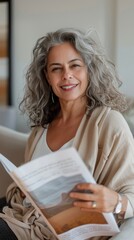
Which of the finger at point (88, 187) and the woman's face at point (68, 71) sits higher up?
the woman's face at point (68, 71)

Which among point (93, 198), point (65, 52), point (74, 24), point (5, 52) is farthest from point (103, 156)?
point (5, 52)

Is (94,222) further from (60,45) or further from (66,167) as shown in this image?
(60,45)

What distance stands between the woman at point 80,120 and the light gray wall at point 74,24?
0.84 metres

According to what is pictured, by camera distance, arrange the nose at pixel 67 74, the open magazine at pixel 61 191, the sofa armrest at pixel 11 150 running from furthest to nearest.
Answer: the sofa armrest at pixel 11 150, the nose at pixel 67 74, the open magazine at pixel 61 191

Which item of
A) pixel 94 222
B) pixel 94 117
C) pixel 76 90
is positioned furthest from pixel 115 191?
pixel 76 90

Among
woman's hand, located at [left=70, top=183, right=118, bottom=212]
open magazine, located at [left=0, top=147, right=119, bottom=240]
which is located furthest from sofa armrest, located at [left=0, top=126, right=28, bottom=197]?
woman's hand, located at [left=70, top=183, right=118, bottom=212]

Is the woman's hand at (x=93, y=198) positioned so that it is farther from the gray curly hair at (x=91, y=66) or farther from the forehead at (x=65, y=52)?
the forehead at (x=65, y=52)

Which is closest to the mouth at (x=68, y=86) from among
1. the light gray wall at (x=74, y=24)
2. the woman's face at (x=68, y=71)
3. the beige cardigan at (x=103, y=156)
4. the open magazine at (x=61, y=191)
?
the woman's face at (x=68, y=71)

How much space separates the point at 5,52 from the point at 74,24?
0.62m

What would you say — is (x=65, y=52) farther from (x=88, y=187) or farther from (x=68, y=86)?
(x=88, y=187)

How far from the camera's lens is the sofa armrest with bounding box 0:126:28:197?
1.82 metres

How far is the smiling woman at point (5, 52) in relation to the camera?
8.81 ft

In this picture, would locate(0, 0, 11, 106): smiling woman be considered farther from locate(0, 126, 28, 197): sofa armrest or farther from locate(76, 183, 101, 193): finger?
locate(76, 183, 101, 193): finger

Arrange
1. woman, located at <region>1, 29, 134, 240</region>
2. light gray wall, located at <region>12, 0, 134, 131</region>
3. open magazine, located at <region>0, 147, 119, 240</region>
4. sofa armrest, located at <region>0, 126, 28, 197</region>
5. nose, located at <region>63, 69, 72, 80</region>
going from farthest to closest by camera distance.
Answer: light gray wall, located at <region>12, 0, 134, 131</region>
sofa armrest, located at <region>0, 126, 28, 197</region>
nose, located at <region>63, 69, 72, 80</region>
woman, located at <region>1, 29, 134, 240</region>
open magazine, located at <region>0, 147, 119, 240</region>
